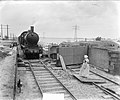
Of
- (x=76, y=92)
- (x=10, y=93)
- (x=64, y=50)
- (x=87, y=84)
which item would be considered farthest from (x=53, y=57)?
(x=10, y=93)

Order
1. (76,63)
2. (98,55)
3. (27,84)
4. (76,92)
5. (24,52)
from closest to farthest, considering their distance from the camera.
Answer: (76,92) → (27,84) → (98,55) → (76,63) → (24,52)

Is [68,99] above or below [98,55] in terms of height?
below

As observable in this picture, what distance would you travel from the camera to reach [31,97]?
6301 mm

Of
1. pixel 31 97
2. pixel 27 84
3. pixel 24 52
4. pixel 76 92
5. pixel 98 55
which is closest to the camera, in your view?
pixel 31 97

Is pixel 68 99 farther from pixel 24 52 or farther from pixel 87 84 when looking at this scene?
pixel 24 52

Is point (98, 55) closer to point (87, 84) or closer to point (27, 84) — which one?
point (87, 84)

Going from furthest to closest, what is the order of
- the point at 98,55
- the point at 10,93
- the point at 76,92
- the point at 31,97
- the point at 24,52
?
1. the point at 24,52
2. the point at 98,55
3. the point at 76,92
4. the point at 31,97
5. the point at 10,93

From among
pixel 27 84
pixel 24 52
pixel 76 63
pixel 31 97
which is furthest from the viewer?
pixel 24 52

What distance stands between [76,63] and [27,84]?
6.76 metres

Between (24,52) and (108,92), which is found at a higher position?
(24,52)

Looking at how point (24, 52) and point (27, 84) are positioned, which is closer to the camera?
point (27, 84)

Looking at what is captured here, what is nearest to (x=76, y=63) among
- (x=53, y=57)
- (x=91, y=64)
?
(x=91, y=64)

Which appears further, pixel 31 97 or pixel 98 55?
pixel 98 55

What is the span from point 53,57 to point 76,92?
9251 mm
